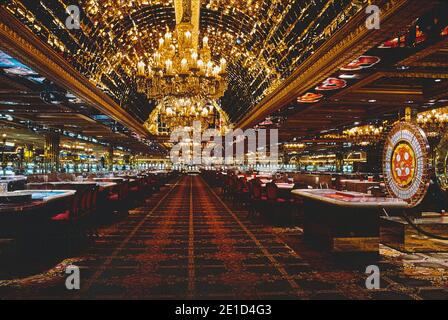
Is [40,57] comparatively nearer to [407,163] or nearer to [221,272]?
[221,272]

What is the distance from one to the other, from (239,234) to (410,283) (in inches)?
124

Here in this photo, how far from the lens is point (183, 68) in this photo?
25.7 feet

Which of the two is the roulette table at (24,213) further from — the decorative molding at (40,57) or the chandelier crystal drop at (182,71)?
the chandelier crystal drop at (182,71)

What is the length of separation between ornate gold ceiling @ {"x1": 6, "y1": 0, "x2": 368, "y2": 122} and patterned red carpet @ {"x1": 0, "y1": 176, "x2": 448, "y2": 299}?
13.0 feet

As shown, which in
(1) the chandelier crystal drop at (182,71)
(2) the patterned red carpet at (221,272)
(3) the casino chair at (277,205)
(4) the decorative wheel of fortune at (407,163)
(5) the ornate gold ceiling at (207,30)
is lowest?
(2) the patterned red carpet at (221,272)

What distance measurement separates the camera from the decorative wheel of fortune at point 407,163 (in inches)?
90.9

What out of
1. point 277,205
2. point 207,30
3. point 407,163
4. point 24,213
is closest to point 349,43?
point 407,163

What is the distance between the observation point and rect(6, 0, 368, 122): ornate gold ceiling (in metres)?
8.27

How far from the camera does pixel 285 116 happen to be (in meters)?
12.0

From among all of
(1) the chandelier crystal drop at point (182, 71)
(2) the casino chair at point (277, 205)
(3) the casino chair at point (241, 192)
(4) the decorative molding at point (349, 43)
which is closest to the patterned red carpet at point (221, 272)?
(2) the casino chair at point (277, 205)

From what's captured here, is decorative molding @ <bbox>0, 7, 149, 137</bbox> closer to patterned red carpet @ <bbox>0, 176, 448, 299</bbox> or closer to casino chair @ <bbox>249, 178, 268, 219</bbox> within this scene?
patterned red carpet @ <bbox>0, 176, 448, 299</bbox>

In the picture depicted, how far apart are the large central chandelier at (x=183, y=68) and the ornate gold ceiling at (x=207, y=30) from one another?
1978 mm

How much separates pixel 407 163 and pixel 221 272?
253 centimetres

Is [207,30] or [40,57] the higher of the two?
[207,30]
